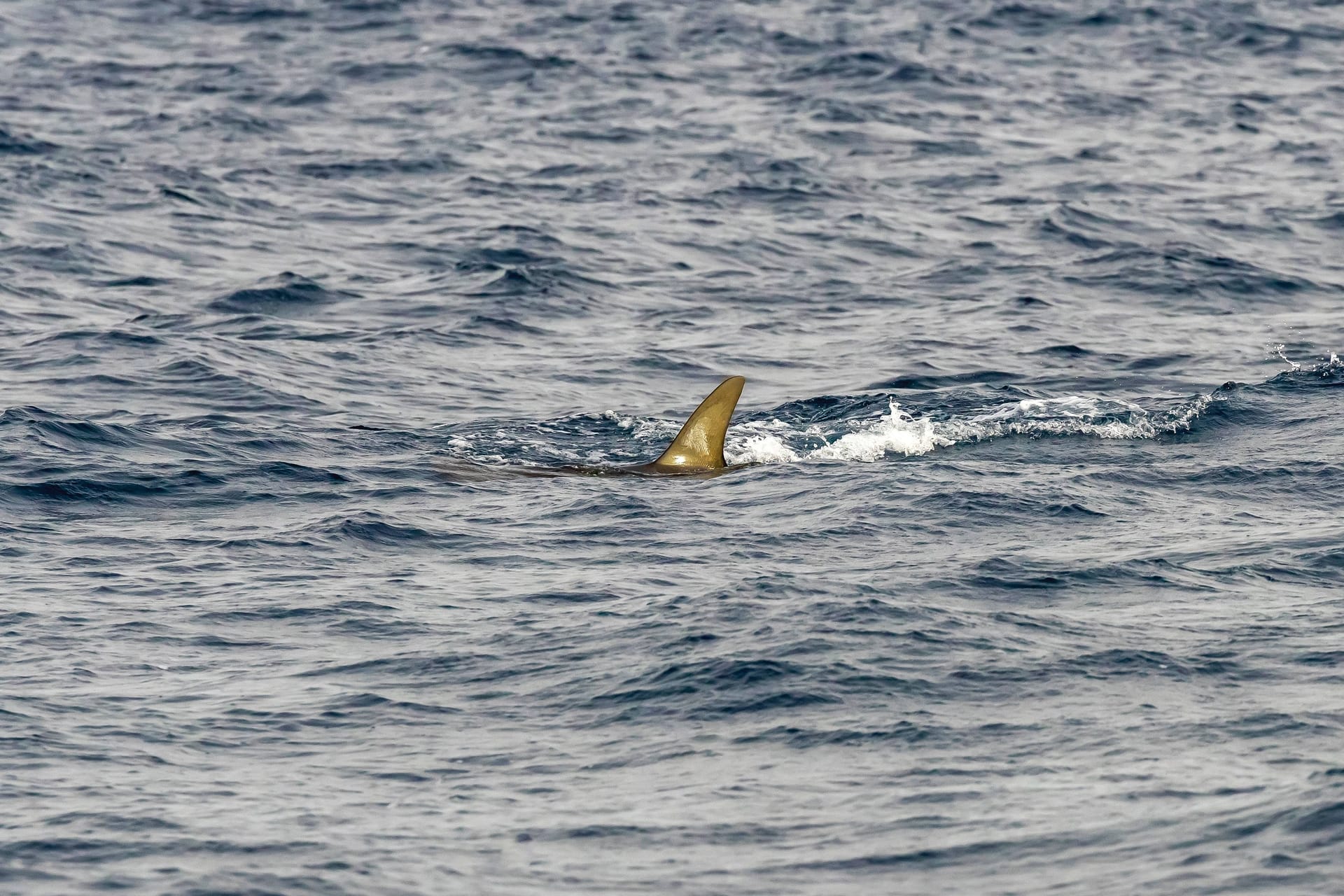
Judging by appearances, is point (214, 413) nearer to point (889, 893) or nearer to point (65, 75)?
point (889, 893)

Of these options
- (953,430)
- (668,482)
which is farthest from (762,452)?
(953,430)

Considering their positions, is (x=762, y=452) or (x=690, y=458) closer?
(x=690, y=458)

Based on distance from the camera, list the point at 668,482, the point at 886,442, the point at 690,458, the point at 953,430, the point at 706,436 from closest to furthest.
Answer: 1. the point at 668,482
2. the point at 706,436
3. the point at 690,458
4. the point at 886,442
5. the point at 953,430

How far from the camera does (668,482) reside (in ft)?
62.5

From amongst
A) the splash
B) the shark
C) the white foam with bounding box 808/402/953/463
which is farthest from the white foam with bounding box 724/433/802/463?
the shark

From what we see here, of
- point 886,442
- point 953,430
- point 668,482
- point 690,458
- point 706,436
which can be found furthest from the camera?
point 953,430

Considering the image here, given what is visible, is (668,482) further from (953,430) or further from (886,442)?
(953,430)

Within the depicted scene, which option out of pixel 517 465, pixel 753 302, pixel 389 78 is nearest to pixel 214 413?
pixel 517 465

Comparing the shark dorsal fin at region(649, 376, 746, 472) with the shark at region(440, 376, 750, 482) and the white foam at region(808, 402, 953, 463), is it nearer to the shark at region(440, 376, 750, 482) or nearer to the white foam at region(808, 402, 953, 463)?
the shark at region(440, 376, 750, 482)

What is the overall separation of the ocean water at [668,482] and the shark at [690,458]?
238 millimetres

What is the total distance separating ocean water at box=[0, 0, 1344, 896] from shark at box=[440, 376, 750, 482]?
238 millimetres

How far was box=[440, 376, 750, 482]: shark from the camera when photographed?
19.1 metres

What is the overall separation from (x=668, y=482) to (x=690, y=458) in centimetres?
44

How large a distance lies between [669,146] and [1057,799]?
25792 mm
